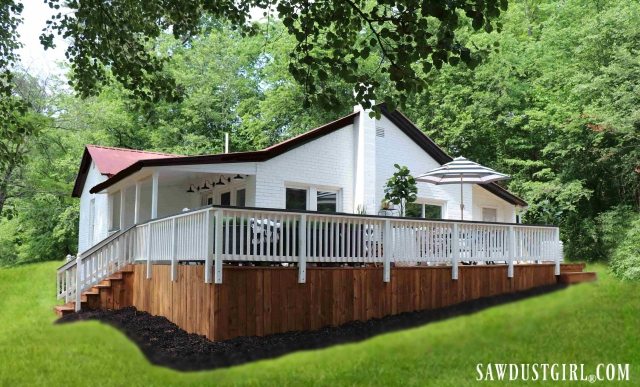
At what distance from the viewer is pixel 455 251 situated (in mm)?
10555

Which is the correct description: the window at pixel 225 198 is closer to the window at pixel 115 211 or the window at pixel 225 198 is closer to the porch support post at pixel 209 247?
the window at pixel 115 211

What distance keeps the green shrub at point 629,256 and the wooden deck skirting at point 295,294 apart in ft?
27.5

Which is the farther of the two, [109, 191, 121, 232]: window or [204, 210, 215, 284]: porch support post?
[109, 191, 121, 232]: window

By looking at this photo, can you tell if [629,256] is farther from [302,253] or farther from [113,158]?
[113,158]

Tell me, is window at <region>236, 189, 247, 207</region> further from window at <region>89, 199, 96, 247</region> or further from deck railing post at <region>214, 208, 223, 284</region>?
window at <region>89, 199, 96, 247</region>

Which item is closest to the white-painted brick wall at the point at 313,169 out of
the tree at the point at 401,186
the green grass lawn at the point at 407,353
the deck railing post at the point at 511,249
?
the tree at the point at 401,186

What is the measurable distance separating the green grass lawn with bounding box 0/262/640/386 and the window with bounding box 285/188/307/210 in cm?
601

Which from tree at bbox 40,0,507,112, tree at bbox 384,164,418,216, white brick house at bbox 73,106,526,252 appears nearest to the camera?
tree at bbox 40,0,507,112

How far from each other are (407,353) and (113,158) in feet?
51.4

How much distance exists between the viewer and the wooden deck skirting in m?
8.09

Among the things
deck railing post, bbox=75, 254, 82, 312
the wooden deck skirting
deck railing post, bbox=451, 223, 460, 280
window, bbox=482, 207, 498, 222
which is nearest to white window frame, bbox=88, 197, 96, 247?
deck railing post, bbox=75, 254, 82, 312

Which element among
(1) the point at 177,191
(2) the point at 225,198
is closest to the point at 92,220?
(1) the point at 177,191

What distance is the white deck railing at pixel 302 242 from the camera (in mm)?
8344

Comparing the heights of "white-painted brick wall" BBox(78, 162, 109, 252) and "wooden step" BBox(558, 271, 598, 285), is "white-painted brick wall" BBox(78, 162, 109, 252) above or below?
above
